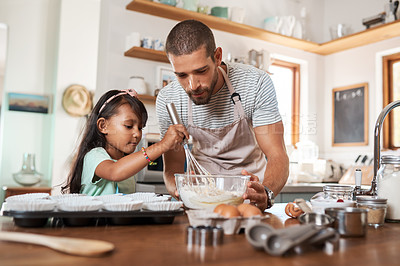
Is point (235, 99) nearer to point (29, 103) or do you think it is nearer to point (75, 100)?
point (75, 100)

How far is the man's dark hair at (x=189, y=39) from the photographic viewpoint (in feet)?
4.69

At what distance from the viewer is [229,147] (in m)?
1.80

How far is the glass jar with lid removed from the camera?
1.05 metres

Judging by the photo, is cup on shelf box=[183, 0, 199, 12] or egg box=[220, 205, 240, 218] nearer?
egg box=[220, 205, 240, 218]

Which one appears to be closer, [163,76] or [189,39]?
[189,39]

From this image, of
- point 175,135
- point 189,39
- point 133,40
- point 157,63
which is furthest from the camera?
point 157,63

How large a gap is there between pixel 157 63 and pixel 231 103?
5.19ft

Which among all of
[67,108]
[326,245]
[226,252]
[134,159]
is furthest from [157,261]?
[67,108]

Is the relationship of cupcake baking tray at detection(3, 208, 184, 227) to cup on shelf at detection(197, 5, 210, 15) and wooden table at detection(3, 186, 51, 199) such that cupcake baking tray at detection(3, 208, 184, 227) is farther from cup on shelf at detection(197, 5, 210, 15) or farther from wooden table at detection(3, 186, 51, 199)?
cup on shelf at detection(197, 5, 210, 15)

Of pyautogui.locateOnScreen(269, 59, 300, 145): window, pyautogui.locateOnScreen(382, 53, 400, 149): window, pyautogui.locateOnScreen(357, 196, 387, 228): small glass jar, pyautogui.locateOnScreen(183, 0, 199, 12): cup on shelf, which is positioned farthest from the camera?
pyautogui.locateOnScreen(269, 59, 300, 145): window

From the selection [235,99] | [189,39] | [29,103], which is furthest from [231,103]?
[29,103]

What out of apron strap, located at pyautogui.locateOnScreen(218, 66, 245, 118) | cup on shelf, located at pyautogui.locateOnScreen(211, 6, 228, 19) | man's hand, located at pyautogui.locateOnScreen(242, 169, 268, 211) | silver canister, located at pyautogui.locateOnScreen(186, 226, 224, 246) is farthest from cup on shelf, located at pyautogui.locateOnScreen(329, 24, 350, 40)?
A: silver canister, located at pyautogui.locateOnScreen(186, 226, 224, 246)

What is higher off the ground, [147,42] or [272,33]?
[272,33]

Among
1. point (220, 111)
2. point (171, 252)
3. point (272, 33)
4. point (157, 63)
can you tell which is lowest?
point (171, 252)
